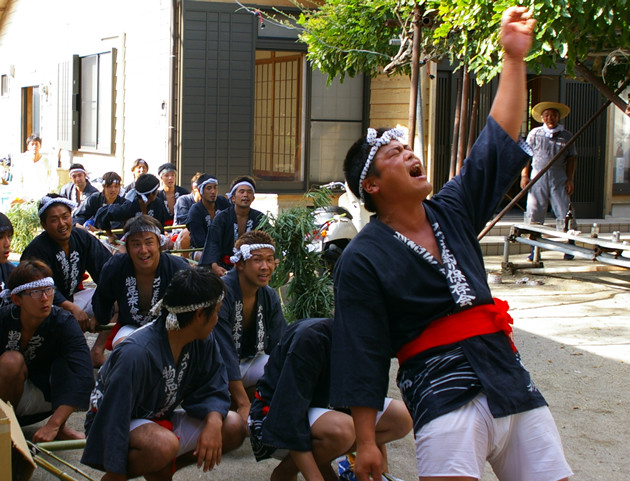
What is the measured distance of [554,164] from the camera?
10.4 meters

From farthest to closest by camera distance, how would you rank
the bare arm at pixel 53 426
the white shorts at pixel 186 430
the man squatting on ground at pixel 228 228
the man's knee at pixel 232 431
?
the man squatting on ground at pixel 228 228, the bare arm at pixel 53 426, the man's knee at pixel 232 431, the white shorts at pixel 186 430

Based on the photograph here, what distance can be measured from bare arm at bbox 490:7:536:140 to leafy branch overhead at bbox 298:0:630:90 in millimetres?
3362

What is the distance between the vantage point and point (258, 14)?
36.8 ft

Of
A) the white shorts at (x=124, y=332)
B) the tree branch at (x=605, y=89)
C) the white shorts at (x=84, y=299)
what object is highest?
the tree branch at (x=605, y=89)

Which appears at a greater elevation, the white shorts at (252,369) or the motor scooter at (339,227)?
the motor scooter at (339,227)

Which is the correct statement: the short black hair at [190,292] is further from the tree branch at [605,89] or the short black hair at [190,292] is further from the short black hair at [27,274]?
the tree branch at [605,89]

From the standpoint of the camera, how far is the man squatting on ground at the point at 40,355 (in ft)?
13.5

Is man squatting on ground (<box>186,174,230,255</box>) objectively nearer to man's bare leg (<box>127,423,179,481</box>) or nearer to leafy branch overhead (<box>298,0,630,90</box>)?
leafy branch overhead (<box>298,0,630,90</box>)

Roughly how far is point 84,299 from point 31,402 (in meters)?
1.70

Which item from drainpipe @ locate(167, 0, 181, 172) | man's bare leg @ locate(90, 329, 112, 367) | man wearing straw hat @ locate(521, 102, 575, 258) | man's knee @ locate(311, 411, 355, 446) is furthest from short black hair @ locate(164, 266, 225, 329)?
drainpipe @ locate(167, 0, 181, 172)

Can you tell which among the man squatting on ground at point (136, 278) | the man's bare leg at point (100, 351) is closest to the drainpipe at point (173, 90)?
the man's bare leg at point (100, 351)

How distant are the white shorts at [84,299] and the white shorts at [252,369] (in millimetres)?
1554

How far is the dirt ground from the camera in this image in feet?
13.9

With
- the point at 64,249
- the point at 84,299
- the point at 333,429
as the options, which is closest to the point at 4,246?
the point at 64,249
